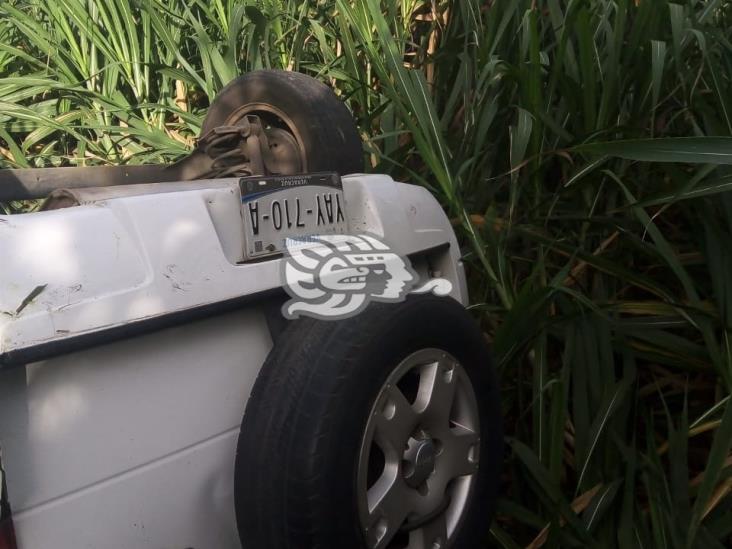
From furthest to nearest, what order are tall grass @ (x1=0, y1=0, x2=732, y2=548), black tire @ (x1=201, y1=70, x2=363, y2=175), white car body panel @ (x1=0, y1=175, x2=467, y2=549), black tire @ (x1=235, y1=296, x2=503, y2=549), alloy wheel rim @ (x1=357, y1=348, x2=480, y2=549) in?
black tire @ (x1=201, y1=70, x2=363, y2=175) < tall grass @ (x1=0, y1=0, x2=732, y2=548) < alloy wheel rim @ (x1=357, y1=348, x2=480, y2=549) < black tire @ (x1=235, y1=296, x2=503, y2=549) < white car body panel @ (x1=0, y1=175, x2=467, y2=549)

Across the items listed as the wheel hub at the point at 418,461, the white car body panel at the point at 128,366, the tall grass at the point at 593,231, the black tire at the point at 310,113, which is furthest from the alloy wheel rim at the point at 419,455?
the black tire at the point at 310,113

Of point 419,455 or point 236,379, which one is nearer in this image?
point 236,379

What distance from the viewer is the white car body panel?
102 cm

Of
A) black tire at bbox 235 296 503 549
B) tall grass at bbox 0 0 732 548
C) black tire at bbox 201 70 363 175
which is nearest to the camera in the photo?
black tire at bbox 235 296 503 549

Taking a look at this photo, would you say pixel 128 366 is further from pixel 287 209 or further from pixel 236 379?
pixel 287 209

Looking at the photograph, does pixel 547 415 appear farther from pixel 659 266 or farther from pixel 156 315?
pixel 156 315

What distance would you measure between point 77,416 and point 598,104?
1.85 m

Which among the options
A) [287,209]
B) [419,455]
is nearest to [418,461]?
[419,455]

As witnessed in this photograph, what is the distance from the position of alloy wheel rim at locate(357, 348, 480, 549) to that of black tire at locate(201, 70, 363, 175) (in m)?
0.72

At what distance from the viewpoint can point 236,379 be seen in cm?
129

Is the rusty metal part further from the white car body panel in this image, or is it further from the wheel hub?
the wheel hub

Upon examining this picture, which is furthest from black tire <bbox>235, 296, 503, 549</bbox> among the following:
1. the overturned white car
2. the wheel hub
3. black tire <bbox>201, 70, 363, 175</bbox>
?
black tire <bbox>201, 70, 363, 175</bbox>

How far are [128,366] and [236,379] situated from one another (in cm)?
21

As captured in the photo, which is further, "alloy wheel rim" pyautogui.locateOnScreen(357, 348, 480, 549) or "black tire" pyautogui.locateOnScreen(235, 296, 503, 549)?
"alloy wheel rim" pyautogui.locateOnScreen(357, 348, 480, 549)
